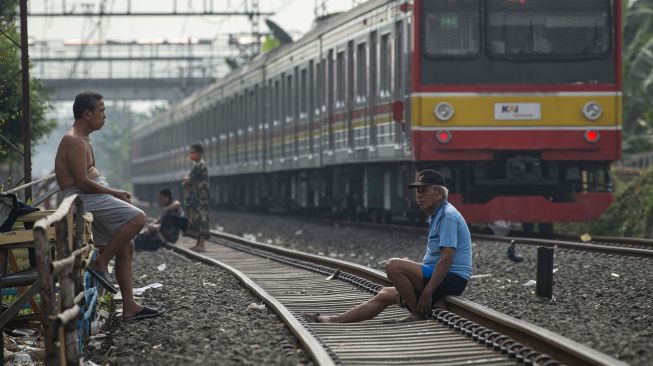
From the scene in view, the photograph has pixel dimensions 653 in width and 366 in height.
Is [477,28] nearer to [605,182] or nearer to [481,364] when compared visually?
[605,182]

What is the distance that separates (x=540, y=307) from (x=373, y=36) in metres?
9.07

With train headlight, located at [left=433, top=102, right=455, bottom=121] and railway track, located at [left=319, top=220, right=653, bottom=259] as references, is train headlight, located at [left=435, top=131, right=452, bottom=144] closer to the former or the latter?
train headlight, located at [left=433, top=102, right=455, bottom=121]

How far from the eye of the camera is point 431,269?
8.54m

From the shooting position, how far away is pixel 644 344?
22.0 feet

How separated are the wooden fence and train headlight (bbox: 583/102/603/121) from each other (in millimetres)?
9250

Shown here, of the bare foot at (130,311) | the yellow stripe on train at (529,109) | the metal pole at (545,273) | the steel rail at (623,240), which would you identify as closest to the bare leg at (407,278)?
the metal pole at (545,273)

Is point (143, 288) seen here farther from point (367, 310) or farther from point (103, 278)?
point (367, 310)

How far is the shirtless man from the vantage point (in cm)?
808

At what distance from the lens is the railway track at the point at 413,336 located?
21.1 ft

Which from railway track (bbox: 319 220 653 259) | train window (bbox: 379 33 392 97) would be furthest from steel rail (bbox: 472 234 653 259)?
train window (bbox: 379 33 392 97)

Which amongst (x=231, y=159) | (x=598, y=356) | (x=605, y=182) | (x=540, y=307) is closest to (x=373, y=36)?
(x=605, y=182)

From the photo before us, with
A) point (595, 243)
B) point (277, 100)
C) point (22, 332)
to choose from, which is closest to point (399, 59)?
point (595, 243)

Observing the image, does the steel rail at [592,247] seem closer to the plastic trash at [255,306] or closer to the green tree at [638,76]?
the plastic trash at [255,306]

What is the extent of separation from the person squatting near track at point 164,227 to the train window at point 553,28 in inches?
186
